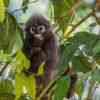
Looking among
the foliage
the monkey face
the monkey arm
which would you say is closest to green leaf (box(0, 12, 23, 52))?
the foliage

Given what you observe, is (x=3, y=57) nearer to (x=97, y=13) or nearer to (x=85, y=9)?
(x=97, y=13)

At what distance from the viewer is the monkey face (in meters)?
1.49

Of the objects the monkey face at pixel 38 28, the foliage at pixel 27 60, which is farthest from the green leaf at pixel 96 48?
the monkey face at pixel 38 28

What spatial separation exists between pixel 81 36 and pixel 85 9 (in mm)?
320

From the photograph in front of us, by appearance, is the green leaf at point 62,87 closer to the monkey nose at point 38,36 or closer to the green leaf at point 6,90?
the green leaf at point 6,90

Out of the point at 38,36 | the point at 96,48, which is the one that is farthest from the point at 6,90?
the point at 38,36

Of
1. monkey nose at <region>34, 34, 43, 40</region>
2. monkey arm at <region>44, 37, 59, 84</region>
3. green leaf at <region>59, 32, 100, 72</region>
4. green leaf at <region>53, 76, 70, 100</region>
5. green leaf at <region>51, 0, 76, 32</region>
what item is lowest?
monkey arm at <region>44, 37, 59, 84</region>

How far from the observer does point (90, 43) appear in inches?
32.9

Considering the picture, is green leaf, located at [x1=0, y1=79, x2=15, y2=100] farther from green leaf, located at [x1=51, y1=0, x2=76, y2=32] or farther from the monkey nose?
the monkey nose

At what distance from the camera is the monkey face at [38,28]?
149 cm

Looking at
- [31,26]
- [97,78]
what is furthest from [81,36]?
[31,26]

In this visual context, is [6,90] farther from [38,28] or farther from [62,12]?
[38,28]

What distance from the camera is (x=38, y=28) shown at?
1.55 m

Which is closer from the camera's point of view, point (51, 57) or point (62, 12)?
point (62, 12)
